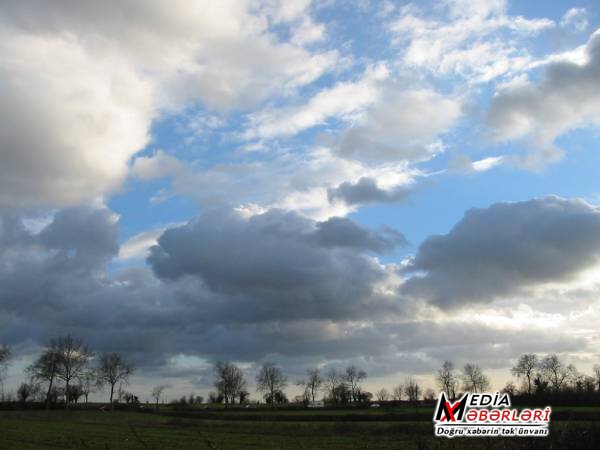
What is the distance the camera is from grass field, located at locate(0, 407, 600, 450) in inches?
622

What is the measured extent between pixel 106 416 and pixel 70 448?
274ft

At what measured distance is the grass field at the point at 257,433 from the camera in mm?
15789

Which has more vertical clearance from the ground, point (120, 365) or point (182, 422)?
point (120, 365)

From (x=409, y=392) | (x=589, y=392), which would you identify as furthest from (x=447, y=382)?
(x=589, y=392)

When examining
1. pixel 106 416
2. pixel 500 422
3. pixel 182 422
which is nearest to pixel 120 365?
pixel 106 416

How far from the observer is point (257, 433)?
269 ft

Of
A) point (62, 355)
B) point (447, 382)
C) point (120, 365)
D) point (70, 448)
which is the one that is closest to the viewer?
point (70, 448)

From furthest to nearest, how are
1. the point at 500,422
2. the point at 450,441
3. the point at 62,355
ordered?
the point at 62,355 < the point at 500,422 < the point at 450,441

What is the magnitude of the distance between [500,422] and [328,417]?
98.5 m

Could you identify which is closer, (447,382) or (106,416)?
(106,416)

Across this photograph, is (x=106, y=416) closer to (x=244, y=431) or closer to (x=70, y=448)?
(x=244, y=431)

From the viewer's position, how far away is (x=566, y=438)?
15.8 meters

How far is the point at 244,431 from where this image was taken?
8650 centimetres

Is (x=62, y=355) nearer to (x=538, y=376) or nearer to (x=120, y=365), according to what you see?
(x=120, y=365)
